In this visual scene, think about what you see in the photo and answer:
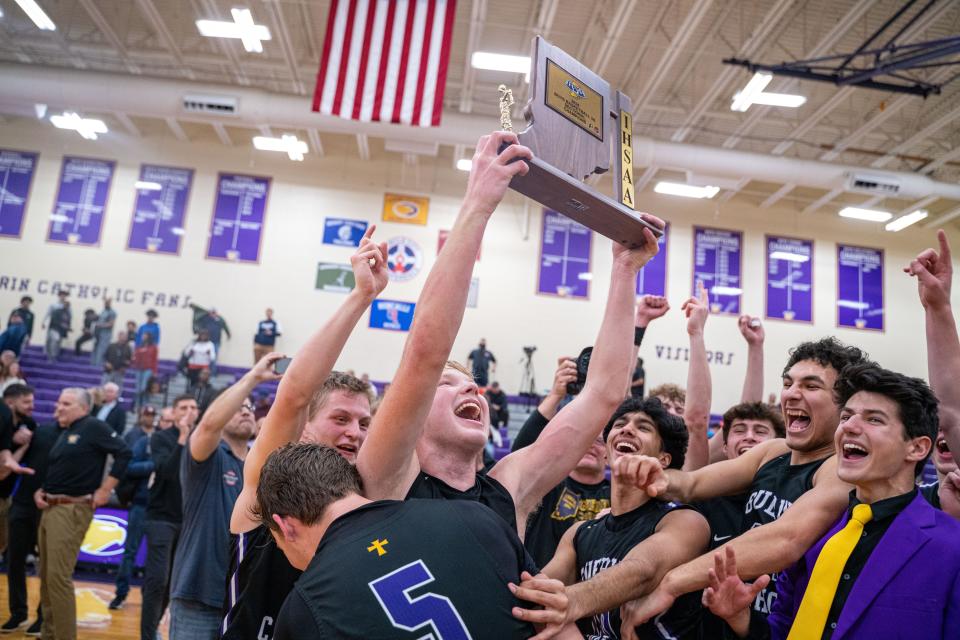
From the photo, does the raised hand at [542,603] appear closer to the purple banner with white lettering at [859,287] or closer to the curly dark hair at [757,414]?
the curly dark hair at [757,414]

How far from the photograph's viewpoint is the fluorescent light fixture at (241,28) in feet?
31.5

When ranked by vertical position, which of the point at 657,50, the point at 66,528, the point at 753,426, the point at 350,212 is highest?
the point at 657,50

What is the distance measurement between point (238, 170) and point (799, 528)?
51.7 feet

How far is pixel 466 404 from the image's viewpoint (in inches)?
81.4

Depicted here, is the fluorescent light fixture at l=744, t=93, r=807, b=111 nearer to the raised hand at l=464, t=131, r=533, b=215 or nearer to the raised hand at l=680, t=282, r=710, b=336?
the raised hand at l=680, t=282, r=710, b=336

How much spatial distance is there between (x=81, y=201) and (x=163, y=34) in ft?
16.0

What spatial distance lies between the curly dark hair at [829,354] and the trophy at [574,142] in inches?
39.2

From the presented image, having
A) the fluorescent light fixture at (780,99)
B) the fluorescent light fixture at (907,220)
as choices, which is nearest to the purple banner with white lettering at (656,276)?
the fluorescent light fixture at (780,99)

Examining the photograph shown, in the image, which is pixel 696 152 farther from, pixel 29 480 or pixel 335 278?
pixel 29 480

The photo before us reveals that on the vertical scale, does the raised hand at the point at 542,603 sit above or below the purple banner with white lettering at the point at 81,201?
below

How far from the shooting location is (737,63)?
10.2 meters

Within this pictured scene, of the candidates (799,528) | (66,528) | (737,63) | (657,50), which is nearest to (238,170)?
(657,50)

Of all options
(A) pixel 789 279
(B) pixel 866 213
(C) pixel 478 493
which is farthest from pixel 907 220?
(C) pixel 478 493

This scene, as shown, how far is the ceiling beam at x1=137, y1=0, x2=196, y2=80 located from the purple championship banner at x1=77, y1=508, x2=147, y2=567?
833 centimetres
